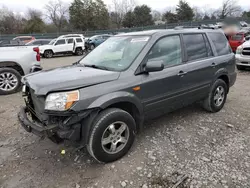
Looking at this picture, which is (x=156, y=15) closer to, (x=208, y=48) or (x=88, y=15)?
→ (x=88, y=15)

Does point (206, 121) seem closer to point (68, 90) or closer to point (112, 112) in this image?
point (112, 112)

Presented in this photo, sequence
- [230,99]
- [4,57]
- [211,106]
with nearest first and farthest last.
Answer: [211,106]
[230,99]
[4,57]

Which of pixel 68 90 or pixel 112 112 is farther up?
→ pixel 68 90

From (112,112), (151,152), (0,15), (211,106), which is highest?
(0,15)

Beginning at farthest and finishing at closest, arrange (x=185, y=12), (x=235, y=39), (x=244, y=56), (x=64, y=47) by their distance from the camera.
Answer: (x=185, y=12), (x=64, y=47), (x=235, y=39), (x=244, y=56)

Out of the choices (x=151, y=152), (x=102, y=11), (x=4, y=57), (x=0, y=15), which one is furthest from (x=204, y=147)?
(x=0, y=15)

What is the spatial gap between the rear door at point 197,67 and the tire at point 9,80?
4993mm

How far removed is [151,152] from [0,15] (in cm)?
5924

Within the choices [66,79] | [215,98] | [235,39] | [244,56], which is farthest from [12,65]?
[235,39]

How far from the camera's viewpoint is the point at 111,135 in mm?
2959

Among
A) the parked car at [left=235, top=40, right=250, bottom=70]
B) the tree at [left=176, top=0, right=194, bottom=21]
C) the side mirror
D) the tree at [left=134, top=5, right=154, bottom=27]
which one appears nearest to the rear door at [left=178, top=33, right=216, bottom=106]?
the side mirror

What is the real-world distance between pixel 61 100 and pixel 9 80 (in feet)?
15.6

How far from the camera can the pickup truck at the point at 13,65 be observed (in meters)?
6.40

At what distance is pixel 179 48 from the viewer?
377 cm
